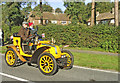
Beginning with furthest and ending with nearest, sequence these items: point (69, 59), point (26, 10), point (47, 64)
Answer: point (26, 10) → point (69, 59) → point (47, 64)

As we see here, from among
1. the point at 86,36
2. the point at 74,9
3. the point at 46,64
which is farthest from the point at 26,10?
the point at 46,64

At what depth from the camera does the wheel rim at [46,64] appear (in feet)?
19.9

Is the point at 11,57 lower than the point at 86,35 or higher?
lower

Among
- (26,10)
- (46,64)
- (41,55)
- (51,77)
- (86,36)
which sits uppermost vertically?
(26,10)

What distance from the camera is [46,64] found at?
615cm

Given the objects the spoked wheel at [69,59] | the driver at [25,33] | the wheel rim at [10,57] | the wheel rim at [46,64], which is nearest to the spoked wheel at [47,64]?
the wheel rim at [46,64]

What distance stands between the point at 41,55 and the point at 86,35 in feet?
28.9

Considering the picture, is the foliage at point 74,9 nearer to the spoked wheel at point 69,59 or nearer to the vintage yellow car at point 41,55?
the vintage yellow car at point 41,55

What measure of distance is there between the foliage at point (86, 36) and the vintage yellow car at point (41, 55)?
7170 millimetres

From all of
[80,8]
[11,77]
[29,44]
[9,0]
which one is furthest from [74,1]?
[11,77]

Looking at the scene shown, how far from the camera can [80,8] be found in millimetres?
30875

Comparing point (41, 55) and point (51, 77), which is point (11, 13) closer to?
point (41, 55)

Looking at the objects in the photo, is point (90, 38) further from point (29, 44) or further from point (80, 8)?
point (80, 8)

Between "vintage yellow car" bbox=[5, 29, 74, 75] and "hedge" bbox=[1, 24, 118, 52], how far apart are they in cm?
717
